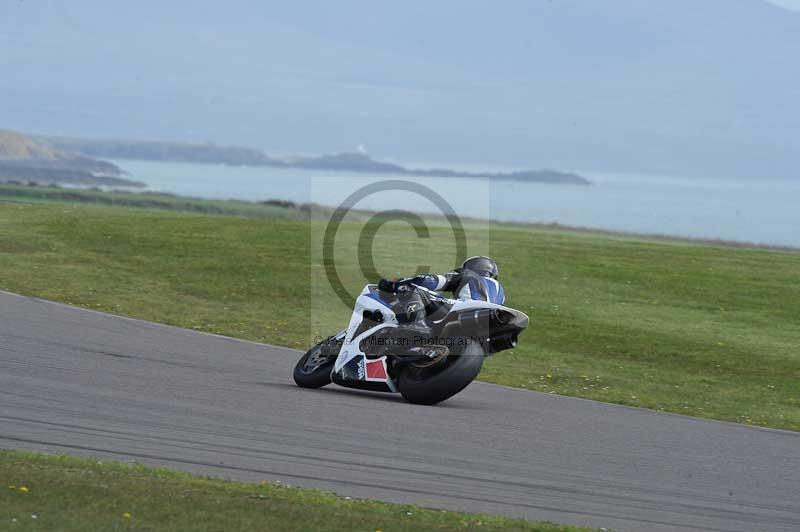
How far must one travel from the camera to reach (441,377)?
11.6m

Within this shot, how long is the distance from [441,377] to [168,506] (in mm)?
4784

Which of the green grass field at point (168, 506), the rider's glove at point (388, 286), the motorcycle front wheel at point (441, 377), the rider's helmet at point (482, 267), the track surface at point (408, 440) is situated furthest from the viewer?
the rider's helmet at point (482, 267)

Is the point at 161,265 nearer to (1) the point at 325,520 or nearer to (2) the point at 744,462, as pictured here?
(2) the point at 744,462

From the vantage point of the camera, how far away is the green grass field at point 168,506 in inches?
269

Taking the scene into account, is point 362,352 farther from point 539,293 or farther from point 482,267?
point 539,293

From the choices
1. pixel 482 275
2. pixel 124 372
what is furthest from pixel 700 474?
pixel 124 372

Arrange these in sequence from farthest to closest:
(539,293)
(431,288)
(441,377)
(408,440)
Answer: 1. (539,293)
2. (431,288)
3. (441,377)
4. (408,440)

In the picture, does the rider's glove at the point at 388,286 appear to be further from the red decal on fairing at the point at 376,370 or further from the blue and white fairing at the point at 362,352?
the red decal on fairing at the point at 376,370

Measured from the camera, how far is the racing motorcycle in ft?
36.6

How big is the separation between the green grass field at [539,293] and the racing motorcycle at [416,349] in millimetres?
3160

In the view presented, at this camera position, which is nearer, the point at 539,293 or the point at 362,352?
the point at 362,352

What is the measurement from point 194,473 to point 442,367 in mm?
3942

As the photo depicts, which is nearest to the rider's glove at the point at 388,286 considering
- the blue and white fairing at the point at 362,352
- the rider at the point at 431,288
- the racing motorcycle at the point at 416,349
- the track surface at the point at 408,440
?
the rider at the point at 431,288

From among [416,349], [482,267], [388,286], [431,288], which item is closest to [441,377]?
[416,349]
